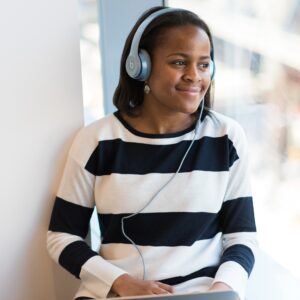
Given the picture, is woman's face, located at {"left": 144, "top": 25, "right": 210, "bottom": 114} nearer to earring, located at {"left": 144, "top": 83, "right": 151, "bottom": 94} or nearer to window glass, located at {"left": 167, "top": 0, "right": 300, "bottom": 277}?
earring, located at {"left": 144, "top": 83, "right": 151, "bottom": 94}

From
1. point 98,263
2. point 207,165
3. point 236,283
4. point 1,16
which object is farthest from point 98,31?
point 236,283

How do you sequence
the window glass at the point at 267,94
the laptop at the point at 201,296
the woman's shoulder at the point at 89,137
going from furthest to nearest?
the window glass at the point at 267,94 < the woman's shoulder at the point at 89,137 < the laptop at the point at 201,296

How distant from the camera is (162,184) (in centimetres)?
112

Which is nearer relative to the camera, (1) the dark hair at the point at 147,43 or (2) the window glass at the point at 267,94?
(1) the dark hair at the point at 147,43

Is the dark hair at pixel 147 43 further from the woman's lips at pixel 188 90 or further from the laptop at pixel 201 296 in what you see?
the laptop at pixel 201 296

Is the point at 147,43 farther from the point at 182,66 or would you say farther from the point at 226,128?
the point at 226,128

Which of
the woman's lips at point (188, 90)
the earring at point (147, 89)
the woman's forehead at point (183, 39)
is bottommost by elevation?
the earring at point (147, 89)

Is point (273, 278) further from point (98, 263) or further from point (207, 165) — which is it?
point (98, 263)

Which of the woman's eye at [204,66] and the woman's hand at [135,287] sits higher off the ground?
the woman's eye at [204,66]

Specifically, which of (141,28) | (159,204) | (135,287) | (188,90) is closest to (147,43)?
(141,28)

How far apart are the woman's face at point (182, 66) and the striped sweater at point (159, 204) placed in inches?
4.1

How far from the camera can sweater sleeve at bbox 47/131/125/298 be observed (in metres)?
1.10

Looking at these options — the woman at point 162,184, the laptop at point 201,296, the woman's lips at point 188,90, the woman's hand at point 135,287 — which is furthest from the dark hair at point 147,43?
the laptop at point 201,296

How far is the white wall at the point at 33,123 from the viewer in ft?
3.48
